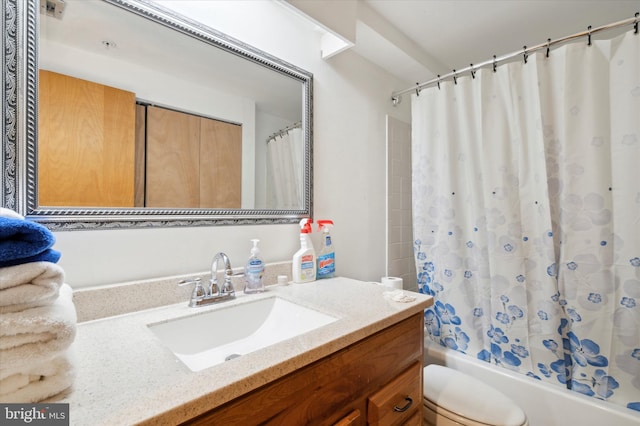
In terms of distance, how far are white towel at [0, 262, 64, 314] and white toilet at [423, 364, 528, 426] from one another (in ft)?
4.27

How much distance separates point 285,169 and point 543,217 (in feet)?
3.95

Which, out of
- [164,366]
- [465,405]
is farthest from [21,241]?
[465,405]

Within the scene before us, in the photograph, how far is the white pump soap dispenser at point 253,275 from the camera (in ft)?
3.48

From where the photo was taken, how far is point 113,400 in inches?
17.3

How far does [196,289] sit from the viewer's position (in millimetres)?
922

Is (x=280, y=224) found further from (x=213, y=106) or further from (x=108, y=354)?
(x=108, y=354)

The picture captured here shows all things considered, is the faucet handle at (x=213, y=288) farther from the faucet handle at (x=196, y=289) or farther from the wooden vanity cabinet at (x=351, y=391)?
the wooden vanity cabinet at (x=351, y=391)

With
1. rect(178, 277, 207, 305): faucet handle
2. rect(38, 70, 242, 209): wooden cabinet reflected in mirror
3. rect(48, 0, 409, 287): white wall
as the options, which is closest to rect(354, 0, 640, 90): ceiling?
rect(48, 0, 409, 287): white wall

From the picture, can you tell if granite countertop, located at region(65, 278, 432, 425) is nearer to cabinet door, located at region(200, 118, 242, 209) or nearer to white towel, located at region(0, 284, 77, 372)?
white towel, located at region(0, 284, 77, 372)

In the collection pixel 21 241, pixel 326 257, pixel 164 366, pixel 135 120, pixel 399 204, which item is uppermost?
pixel 135 120

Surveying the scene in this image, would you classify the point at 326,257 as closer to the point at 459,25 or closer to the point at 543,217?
the point at 543,217

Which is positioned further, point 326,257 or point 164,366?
point 326,257

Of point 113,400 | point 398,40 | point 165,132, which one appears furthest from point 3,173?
point 398,40

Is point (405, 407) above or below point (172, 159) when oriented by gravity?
below
